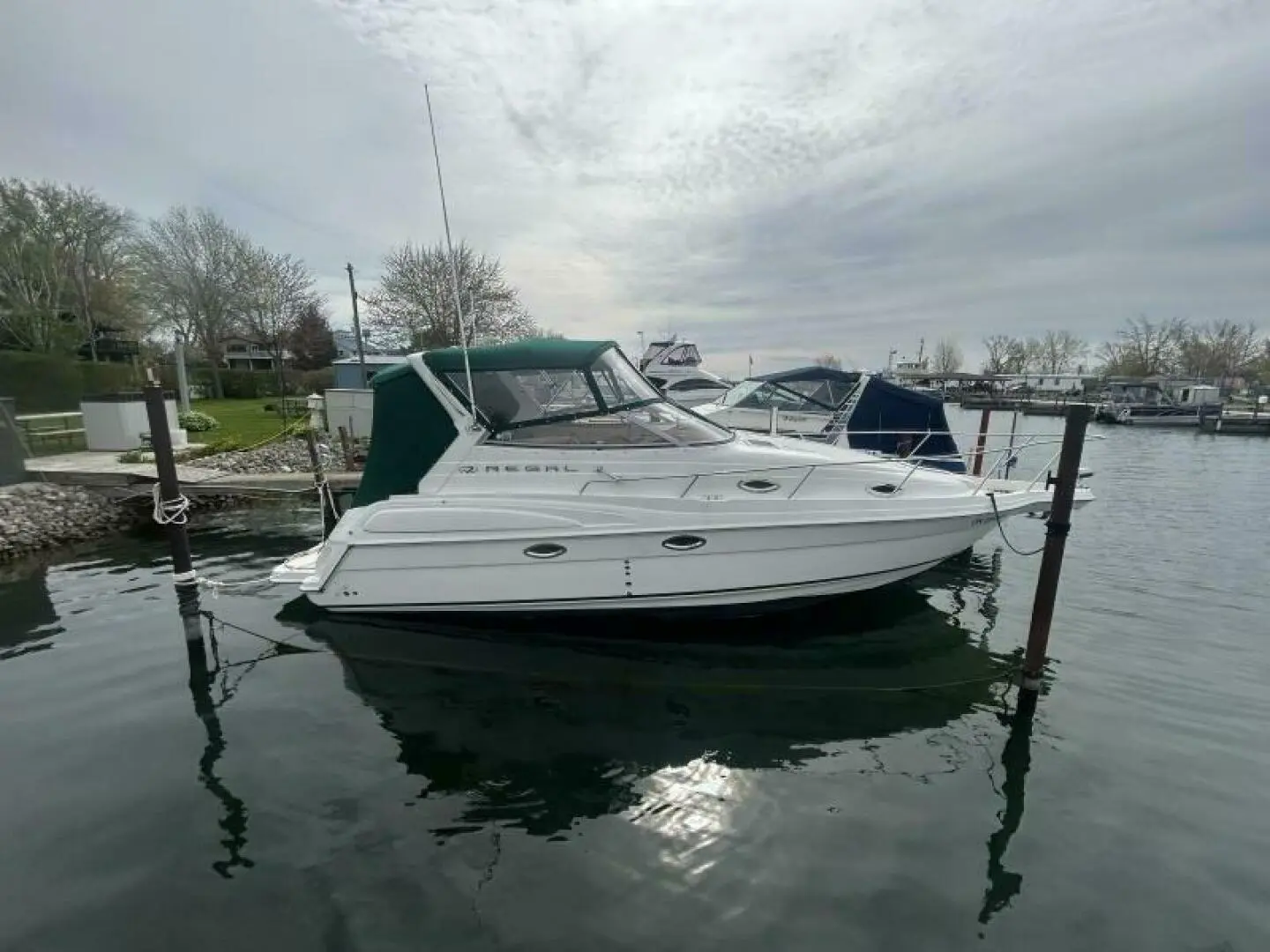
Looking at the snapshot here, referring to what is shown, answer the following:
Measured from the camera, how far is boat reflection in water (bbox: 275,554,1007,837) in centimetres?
388

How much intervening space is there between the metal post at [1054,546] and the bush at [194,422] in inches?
786

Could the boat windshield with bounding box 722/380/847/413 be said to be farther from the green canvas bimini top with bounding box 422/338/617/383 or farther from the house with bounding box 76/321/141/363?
the house with bounding box 76/321/141/363

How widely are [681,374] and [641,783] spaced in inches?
910

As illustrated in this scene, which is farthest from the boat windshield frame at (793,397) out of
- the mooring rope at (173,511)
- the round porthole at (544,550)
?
the mooring rope at (173,511)

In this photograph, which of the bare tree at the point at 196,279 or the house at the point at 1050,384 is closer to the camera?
the bare tree at the point at 196,279

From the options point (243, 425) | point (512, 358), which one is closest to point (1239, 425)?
point (512, 358)

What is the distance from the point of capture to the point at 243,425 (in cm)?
1911

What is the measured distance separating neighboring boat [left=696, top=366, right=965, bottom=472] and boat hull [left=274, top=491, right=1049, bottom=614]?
3326 millimetres

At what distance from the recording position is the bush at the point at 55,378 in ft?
74.8

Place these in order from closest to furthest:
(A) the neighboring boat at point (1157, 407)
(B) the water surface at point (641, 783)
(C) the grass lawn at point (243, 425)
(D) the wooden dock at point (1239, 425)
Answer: (B) the water surface at point (641, 783), (C) the grass lawn at point (243, 425), (D) the wooden dock at point (1239, 425), (A) the neighboring boat at point (1157, 407)

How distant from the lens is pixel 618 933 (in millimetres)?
2836

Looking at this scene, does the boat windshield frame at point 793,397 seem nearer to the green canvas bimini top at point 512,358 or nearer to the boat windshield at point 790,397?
the boat windshield at point 790,397

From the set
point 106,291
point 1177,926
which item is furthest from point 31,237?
point 1177,926

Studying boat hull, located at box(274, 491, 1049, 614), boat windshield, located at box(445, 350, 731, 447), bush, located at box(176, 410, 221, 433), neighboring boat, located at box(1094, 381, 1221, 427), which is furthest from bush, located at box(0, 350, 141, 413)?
neighboring boat, located at box(1094, 381, 1221, 427)
